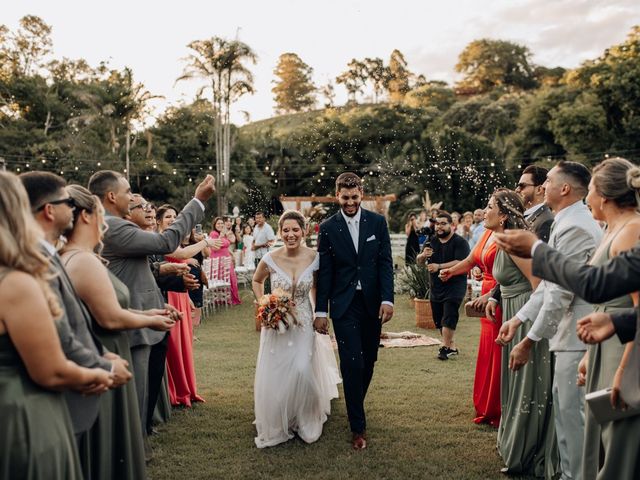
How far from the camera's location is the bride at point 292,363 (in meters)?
5.77

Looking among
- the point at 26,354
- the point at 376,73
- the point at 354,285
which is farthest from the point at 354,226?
the point at 376,73

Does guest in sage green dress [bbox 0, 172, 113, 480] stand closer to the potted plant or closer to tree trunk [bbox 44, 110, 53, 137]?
the potted plant

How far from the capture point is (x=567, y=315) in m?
3.97

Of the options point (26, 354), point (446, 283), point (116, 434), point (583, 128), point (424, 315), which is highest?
point (583, 128)

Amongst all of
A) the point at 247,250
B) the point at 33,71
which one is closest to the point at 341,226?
the point at 247,250

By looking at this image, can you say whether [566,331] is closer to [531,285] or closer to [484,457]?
[531,285]

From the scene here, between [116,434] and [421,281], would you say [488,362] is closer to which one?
[116,434]

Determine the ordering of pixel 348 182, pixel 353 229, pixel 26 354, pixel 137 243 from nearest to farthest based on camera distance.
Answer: pixel 26 354, pixel 137 243, pixel 348 182, pixel 353 229

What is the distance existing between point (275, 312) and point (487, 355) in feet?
7.01

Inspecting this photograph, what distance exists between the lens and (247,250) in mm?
19172

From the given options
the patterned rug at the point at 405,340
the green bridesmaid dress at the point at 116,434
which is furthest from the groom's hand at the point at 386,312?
the patterned rug at the point at 405,340

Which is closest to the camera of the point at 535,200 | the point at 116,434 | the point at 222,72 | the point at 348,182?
the point at 116,434

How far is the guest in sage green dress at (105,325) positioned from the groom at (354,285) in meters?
2.22

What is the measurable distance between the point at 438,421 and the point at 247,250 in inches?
527
